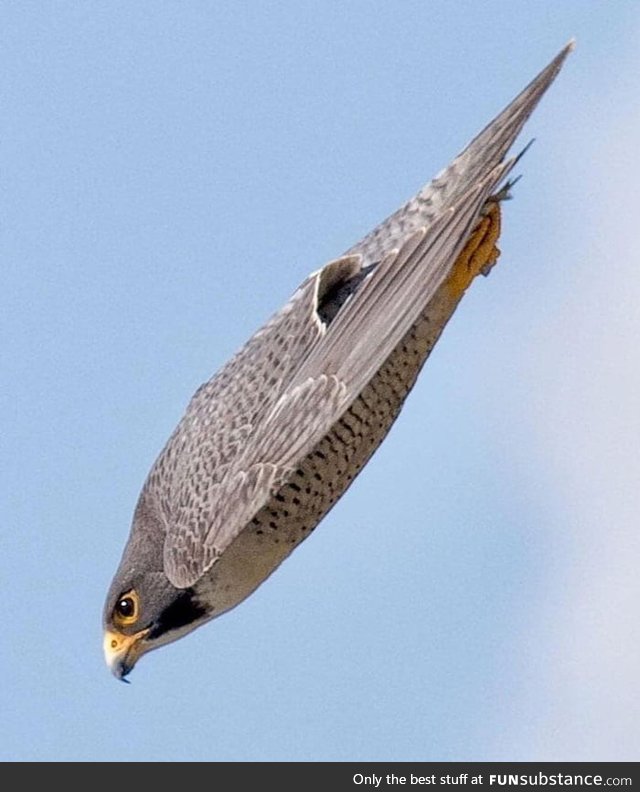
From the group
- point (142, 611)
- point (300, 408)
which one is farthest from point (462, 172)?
point (142, 611)

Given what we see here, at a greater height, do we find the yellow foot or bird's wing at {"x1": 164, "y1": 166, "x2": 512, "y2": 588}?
the yellow foot

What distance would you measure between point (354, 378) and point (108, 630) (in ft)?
9.44

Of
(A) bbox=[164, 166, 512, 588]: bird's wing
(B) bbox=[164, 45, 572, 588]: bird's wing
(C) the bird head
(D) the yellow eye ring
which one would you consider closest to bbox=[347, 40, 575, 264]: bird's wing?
(B) bbox=[164, 45, 572, 588]: bird's wing

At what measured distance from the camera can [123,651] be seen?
39.6 feet

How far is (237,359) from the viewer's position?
1191 cm

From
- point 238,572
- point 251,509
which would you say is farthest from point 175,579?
point 251,509

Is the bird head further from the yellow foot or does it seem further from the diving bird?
the yellow foot

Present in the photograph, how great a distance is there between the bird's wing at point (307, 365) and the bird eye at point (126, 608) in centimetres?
61

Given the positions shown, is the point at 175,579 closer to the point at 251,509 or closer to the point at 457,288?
the point at 251,509

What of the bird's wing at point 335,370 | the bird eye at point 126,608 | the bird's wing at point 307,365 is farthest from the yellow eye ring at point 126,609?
the bird's wing at point 335,370

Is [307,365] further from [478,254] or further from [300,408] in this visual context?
A: [478,254]

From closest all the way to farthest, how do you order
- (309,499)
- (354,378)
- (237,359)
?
(354,378) → (309,499) → (237,359)

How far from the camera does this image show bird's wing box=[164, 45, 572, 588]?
10.0 metres

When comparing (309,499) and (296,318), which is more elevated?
(296,318)
